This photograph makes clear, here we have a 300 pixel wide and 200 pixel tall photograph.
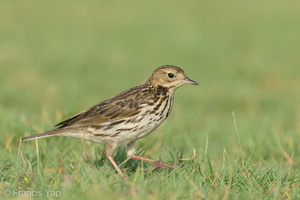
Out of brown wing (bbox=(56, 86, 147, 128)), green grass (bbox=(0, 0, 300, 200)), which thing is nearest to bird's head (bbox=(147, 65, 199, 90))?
brown wing (bbox=(56, 86, 147, 128))

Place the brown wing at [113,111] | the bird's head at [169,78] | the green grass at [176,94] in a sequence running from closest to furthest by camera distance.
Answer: the green grass at [176,94]
the brown wing at [113,111]
the bird's head at [169,78]

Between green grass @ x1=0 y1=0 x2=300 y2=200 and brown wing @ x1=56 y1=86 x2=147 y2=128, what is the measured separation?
451 millimetres

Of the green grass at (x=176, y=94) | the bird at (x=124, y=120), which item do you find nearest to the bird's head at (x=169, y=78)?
the bird at (x=124, y=120)

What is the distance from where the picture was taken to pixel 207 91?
14.3 metres

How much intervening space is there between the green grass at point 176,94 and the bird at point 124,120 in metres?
0.31

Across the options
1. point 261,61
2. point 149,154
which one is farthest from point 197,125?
point 261,61

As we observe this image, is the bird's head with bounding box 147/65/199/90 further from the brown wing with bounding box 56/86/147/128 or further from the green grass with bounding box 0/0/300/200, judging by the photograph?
the green grass with bounding box 0/0/300/200

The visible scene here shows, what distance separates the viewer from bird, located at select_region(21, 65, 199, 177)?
22.0 feet

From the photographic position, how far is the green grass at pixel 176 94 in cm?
583

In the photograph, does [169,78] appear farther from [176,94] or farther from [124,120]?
[176,94]

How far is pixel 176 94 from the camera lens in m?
14.2

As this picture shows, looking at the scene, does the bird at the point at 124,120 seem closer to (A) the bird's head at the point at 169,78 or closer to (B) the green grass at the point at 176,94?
(A) the bird's head at the point at 169,78

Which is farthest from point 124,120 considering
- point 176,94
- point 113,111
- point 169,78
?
point 176,94

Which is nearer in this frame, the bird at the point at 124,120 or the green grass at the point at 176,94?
the green grass at the point at 176,94
